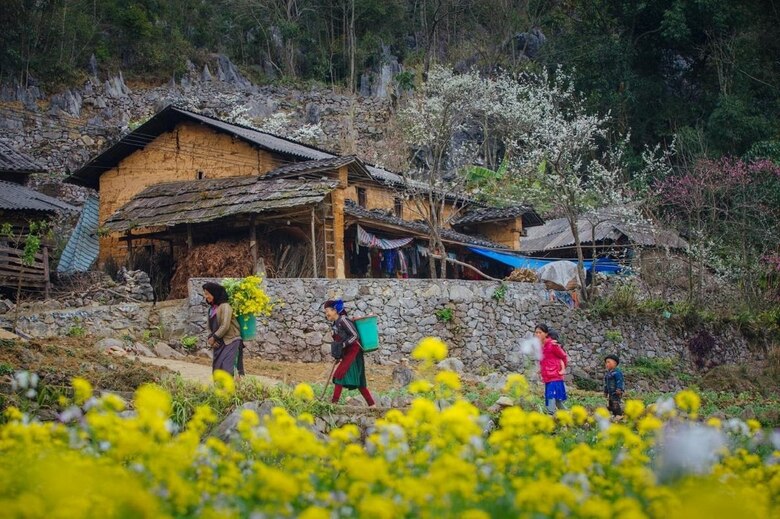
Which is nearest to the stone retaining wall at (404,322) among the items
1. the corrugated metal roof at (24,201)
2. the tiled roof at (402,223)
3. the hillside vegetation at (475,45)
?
the tiled roof at (402,223)

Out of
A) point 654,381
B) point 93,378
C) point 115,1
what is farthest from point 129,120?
point 93,378

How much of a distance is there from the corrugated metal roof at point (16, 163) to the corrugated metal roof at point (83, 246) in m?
2.02

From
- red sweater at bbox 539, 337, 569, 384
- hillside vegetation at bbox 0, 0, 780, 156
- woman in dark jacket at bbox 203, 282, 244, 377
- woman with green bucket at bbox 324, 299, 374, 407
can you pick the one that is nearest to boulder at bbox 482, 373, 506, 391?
red sweater at bbox 539, 337, 569, 384

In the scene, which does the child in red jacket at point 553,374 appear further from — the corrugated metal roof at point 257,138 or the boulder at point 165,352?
the corrugated metal roof at point 257,138

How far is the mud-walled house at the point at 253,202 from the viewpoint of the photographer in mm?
21734

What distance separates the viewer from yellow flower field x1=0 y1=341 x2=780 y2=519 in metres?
3.67

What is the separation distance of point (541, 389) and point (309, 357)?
16.7 feet

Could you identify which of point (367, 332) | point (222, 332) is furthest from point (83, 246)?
point (367, 332)

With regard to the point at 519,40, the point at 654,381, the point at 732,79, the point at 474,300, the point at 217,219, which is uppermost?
the point at 519,40

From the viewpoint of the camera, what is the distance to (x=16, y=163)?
27.1 metres

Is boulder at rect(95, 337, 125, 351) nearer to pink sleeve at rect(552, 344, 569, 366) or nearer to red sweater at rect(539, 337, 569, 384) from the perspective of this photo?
red sweater at rect(539, 337, 569, 384)

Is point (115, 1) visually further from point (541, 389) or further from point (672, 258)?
point (541, 389)

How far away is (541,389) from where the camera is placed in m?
16.2

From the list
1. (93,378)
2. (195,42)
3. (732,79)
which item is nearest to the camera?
(93,378)
